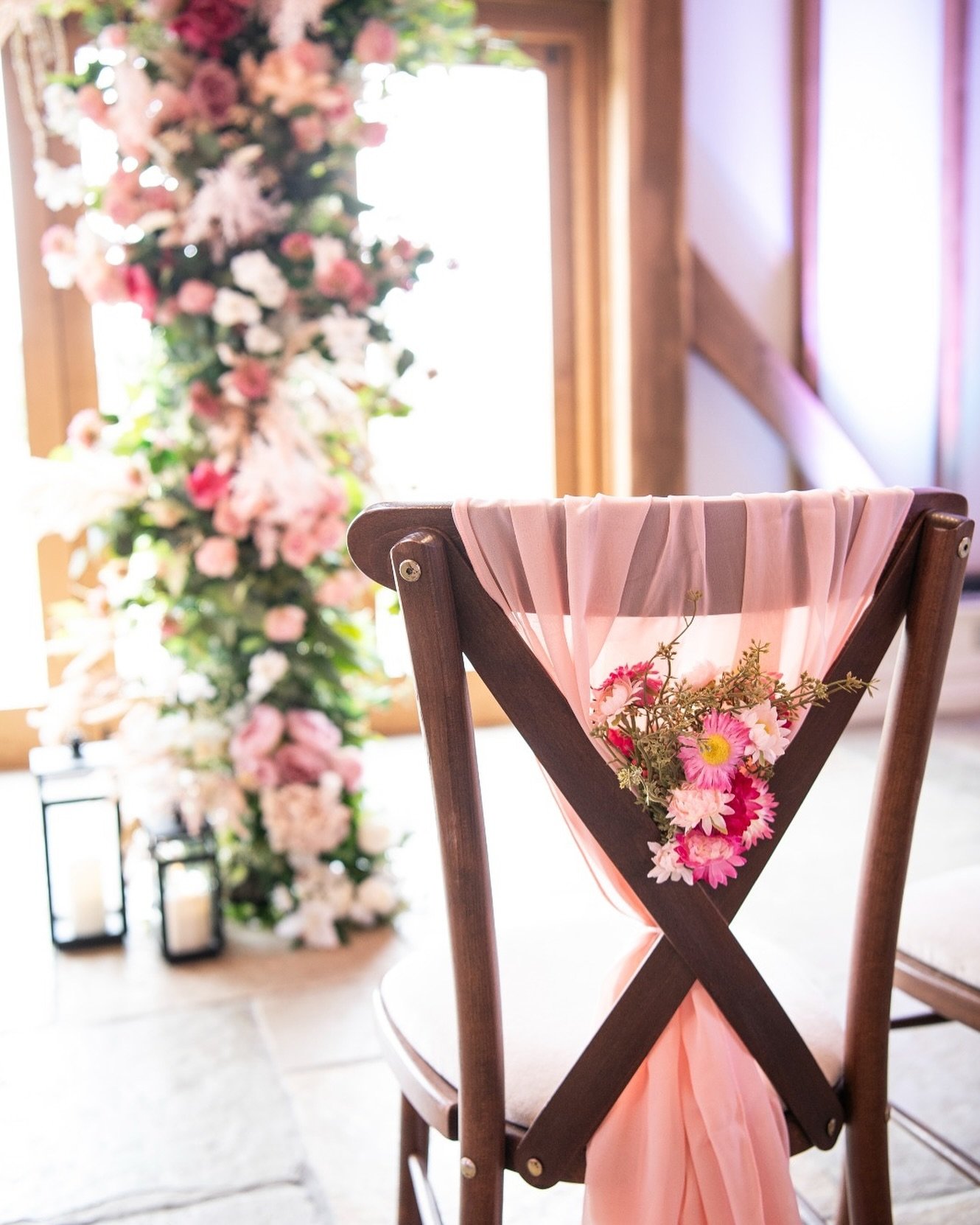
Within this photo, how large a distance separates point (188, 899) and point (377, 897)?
390 mm

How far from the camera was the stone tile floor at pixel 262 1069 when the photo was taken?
1.64 metres

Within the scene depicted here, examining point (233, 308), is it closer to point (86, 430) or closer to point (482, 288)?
point (86, 430)

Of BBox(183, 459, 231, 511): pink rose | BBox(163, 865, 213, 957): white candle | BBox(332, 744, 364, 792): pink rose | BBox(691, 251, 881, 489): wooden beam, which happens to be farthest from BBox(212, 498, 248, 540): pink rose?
BBox(691, 251, 881, 489): wooden beam

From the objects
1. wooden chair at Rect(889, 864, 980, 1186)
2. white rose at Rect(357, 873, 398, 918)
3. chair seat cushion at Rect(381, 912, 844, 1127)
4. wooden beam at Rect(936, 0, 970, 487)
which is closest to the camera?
chair seat cushion at Rect(381, 912, 844, 1127)

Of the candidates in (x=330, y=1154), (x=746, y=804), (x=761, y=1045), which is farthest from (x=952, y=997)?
(x=330, y=1154)

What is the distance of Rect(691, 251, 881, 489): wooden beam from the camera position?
411 cm

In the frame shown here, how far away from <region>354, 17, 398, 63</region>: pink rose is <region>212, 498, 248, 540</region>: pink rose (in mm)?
899

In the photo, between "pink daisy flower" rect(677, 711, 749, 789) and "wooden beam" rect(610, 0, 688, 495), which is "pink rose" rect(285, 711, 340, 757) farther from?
"wooden beam" rect(610, 0, 688, 495)

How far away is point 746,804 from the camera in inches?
37.8

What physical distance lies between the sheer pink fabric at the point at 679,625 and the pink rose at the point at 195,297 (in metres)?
1.49

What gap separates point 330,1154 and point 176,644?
1.09 metres

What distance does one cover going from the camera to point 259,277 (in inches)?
87.2

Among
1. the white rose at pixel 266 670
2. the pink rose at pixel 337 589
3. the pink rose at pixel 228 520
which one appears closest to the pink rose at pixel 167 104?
the pink rose at pixel 228 520

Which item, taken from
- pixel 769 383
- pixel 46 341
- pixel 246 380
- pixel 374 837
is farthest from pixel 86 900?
pixel 769 383
